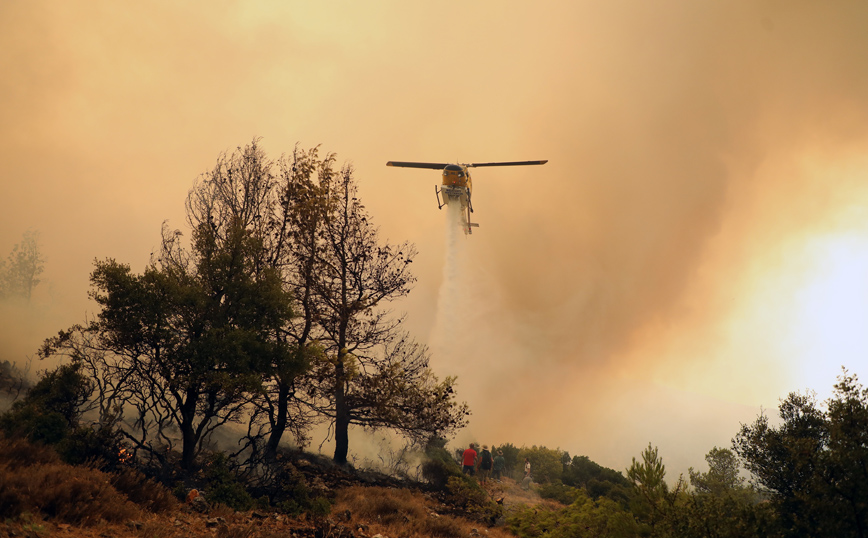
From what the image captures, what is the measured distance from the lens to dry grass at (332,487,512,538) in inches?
556

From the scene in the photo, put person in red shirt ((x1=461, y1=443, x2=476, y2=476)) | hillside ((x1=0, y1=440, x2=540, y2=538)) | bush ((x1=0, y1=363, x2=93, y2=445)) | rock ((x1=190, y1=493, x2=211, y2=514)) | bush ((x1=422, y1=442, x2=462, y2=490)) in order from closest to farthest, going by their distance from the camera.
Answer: hillside ((x1=0, y1=440, x2=540, y2=538)), rock ((x1=190, y1=493, x2=211, y2=514)), bush ((x1=0, y1=363, x2=93, y2=445)), bush ((x1=422, y1=442, x2=462, y2=490)), person in red shirt ((x1=461, y1=443, x2=476, y2=476))

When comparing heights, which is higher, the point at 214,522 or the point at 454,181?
the point at 454,181

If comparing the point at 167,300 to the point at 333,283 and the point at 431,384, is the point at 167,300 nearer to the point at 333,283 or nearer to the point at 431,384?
the point at 333,283

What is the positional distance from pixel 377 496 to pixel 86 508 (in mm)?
9479

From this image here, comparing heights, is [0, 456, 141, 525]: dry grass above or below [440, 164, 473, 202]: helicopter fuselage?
below

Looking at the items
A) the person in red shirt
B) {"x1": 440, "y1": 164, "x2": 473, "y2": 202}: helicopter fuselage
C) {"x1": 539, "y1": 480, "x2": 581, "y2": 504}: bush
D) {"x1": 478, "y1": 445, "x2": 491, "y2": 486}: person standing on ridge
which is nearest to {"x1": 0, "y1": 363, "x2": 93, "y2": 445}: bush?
the person in red shirt

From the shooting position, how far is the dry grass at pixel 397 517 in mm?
14133

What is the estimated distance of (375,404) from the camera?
20641mm

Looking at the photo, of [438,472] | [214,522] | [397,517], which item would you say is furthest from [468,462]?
[214,522]

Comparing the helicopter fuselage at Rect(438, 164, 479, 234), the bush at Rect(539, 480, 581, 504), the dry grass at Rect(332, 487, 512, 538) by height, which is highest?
the helicopter fuselage at Rect(438, 164, 479, 234)

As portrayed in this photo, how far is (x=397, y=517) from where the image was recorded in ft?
49.4

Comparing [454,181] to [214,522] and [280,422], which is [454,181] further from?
[214,522]

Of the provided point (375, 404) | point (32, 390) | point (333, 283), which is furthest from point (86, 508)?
point (333, 283)

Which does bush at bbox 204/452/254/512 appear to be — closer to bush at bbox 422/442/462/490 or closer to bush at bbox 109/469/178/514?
bush at bbox 109/469/178/514
